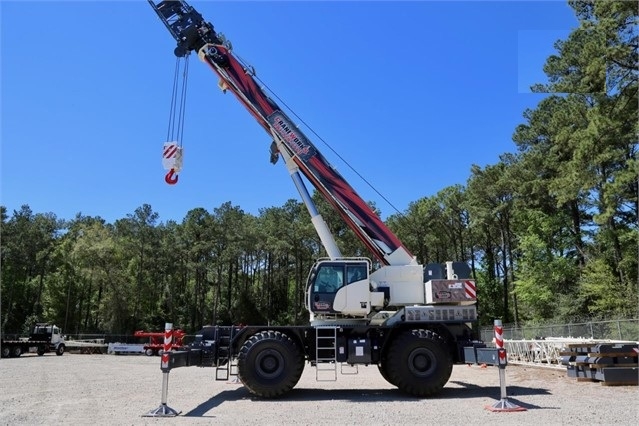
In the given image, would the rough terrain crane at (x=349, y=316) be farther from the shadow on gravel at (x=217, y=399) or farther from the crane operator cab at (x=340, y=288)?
the shadow on gravel at (x=217, y=399)

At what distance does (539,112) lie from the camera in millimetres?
40750

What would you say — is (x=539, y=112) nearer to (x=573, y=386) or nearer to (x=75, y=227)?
(x=573, y=386)

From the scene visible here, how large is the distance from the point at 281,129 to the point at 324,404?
24.4ft

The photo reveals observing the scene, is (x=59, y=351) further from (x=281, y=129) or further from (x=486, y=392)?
(x=486, y=392)

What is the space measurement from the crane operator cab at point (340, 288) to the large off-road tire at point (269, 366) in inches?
53.0

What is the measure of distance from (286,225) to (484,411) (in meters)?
47.5

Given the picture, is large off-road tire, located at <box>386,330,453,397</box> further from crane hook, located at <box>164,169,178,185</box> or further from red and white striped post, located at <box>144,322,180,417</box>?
crane hook, located at <box>164,169,178,185</box>

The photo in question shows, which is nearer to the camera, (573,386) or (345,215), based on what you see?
(573,386)

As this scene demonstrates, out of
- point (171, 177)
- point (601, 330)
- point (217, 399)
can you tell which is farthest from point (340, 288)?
point (601, 330)

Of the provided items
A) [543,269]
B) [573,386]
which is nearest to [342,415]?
[573,386]

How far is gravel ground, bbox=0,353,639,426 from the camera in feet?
27.5

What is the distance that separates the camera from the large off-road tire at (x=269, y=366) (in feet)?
36.5

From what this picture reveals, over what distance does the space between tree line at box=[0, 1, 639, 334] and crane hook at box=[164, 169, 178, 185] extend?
1860 cm

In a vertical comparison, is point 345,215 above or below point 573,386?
above
